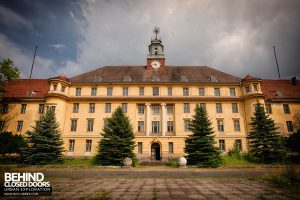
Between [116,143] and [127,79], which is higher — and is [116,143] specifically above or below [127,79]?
below

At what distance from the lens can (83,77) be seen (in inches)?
1307

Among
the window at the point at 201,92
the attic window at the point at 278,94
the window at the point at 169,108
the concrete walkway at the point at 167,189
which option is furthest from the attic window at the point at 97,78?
the attic window at the point at 278,94

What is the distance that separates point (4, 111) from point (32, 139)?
43.2ft

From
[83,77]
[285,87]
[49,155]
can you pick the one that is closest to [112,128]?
[49,155]

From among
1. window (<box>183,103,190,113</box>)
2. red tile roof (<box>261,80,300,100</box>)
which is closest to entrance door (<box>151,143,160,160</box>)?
window (<box>183,103,190,113</box>)

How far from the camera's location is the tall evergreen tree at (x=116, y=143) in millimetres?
21734

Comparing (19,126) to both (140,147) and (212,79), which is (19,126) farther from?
(212,79)

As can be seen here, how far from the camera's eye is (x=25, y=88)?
1303 inches

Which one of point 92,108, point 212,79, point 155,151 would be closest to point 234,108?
point 212,79

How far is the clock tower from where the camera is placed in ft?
118

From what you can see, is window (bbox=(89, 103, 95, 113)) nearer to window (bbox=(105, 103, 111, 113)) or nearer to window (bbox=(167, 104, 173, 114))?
window (bbox=(105, 103, 111, 113))

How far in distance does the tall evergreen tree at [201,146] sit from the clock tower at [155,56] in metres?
16.1

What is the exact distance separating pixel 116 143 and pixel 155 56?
69.2 feet

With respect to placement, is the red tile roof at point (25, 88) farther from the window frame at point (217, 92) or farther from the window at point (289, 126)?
the window at point (289, 126)
